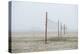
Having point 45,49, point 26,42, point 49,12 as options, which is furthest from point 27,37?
point 49,12

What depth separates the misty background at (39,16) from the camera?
2113mm

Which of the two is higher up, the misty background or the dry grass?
the misty background

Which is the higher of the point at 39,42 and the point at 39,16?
the point at 39,16

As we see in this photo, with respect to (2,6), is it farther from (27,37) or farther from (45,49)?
(45,49)

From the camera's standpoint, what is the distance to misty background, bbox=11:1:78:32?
211cm

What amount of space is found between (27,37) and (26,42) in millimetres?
81

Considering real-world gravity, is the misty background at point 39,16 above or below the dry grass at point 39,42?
above

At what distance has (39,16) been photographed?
→ 2.17 meters

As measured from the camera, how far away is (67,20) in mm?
2203

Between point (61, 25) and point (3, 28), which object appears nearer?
point (3, 28)

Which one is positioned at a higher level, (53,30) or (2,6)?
(2,6)

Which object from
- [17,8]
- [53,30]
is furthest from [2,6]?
[53,30]

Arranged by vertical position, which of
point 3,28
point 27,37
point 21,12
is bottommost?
point 27,37

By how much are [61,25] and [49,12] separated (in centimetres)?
28
